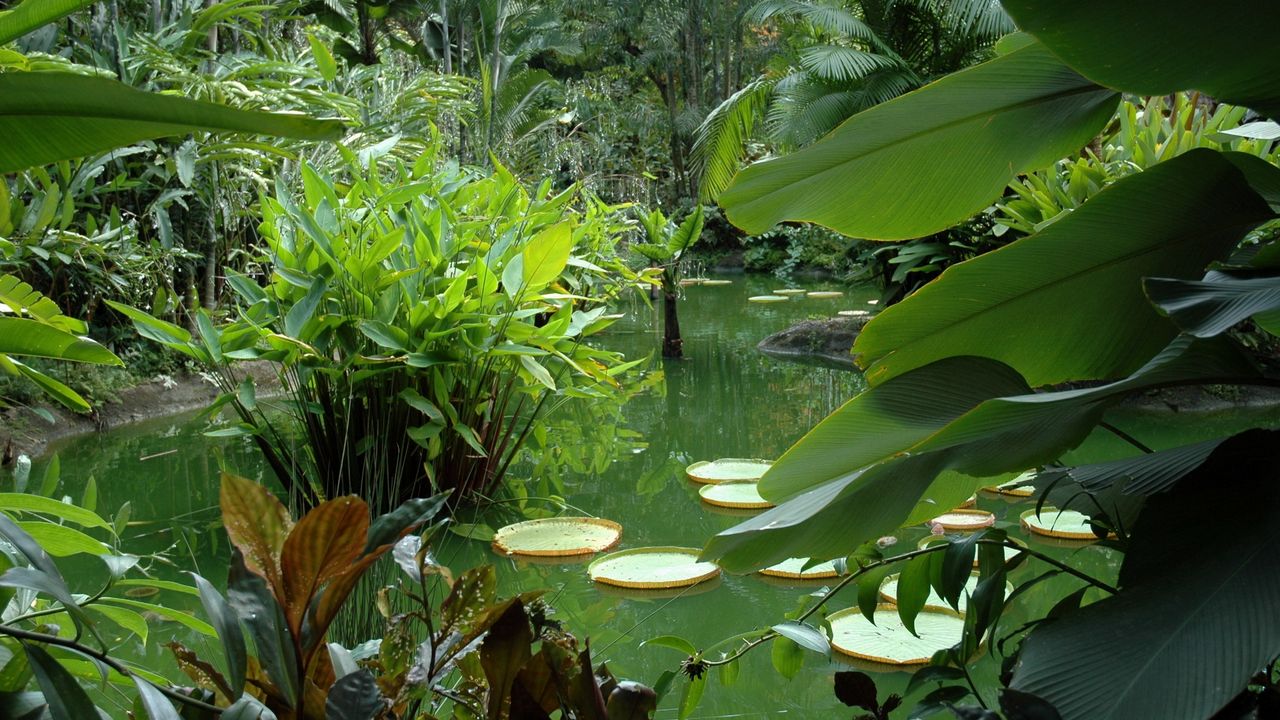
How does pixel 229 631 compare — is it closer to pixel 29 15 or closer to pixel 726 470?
pixel 29 15

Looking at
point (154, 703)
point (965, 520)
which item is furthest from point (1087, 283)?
point (965, 520)

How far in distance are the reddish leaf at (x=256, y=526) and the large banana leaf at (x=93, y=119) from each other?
0.77 feet

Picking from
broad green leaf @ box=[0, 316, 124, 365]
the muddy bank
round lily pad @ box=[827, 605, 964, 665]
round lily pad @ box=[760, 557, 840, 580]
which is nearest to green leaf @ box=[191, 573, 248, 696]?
broad green leaf @ box=[0, 316, 124, 365]

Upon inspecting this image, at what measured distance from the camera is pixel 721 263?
16188mm

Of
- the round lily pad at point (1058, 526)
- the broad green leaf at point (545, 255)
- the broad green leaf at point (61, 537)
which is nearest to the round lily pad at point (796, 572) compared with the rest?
the round lily pad at point (1058, 526)

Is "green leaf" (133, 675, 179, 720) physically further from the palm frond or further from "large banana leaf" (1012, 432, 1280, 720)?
the palm frond

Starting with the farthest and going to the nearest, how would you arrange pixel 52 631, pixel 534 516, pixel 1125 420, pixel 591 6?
1. pixel 591 6
2. pixel 1125 420
3. pixel 534 516
4. pixel 52 631

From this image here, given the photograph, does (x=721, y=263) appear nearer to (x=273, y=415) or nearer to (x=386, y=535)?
(x=273, y=415)

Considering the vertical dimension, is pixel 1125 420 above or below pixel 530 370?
below

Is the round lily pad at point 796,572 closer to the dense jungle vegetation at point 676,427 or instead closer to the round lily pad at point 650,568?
the dense jungle vegetation at point 676,427

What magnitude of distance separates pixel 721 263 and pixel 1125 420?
12.0 m

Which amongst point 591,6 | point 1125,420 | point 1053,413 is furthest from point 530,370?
point 591,6

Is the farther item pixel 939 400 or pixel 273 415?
pixel 273 415

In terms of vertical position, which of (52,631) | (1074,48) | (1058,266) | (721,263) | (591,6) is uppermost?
(591,6)
